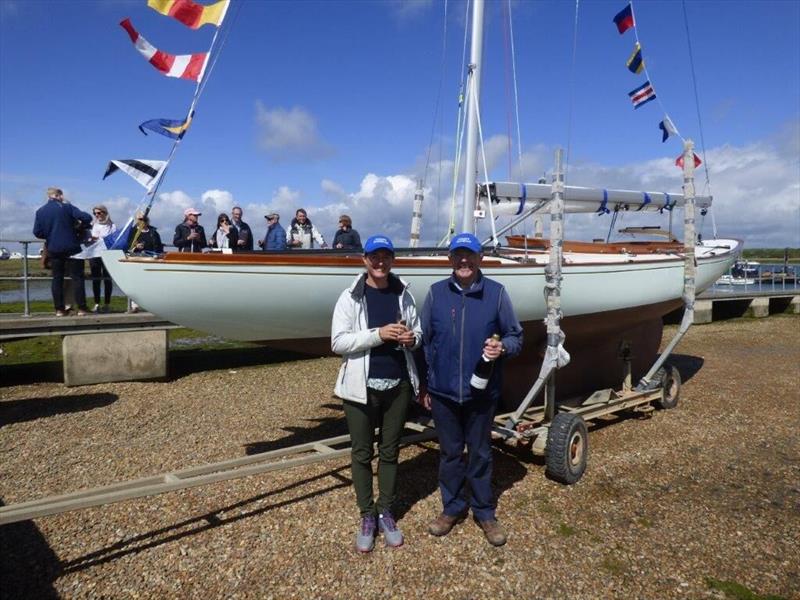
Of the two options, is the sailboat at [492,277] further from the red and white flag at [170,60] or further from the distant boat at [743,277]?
the distant boat at [743,277]

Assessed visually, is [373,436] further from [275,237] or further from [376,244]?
[275,237]

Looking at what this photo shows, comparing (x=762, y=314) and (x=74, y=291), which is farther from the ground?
(x=74, y=291)

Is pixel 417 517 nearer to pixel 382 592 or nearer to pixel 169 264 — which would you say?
pixel 382 592

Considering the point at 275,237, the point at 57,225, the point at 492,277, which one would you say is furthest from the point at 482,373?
the point at 57,225

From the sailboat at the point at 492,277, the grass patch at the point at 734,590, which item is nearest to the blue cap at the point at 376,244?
the sailboat at the point at 492,277

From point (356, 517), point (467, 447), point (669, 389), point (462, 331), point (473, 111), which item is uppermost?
point (473, 111)

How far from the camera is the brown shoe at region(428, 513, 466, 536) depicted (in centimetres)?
361

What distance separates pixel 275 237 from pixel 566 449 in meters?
5.04

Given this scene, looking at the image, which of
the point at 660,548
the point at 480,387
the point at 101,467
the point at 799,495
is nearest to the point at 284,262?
the point at 480,387

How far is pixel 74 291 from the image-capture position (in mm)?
7707

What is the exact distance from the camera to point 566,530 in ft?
12.3

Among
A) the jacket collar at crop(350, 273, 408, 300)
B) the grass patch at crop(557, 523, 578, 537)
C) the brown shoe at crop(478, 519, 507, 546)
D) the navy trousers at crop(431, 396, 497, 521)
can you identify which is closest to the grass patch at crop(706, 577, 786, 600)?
the grass patch at crop(557, 523, 578, 537)

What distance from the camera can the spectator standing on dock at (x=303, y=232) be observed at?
8484 millimetres

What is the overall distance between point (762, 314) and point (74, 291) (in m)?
18.5
